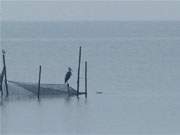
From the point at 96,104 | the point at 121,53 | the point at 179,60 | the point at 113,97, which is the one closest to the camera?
the point at 96,104

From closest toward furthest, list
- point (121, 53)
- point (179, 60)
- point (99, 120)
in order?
point (99, 120)
point (179, 60)
point (121, 53)

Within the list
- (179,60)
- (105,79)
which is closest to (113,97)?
(105,79)

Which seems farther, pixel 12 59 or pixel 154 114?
pixel 12 59

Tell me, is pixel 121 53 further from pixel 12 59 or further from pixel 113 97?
pixel 113 97

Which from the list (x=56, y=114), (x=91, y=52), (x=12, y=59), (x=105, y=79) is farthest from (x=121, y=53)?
(x=56, y=114)

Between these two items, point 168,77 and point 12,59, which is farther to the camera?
point 12,59

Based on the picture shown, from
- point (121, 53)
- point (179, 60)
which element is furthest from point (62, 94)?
point (121, 53)

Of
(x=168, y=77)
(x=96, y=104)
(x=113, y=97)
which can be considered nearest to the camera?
(x=96, y=104)

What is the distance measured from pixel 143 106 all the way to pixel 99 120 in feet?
15.8

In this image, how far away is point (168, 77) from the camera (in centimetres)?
5528

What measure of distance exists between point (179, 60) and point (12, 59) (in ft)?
40.4

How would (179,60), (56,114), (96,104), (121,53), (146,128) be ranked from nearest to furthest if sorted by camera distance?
(146,128), (56,114), (96,104), (179,60), (121,53)

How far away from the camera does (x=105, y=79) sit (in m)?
55.7

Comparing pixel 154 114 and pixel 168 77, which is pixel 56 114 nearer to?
pixel 154 114
